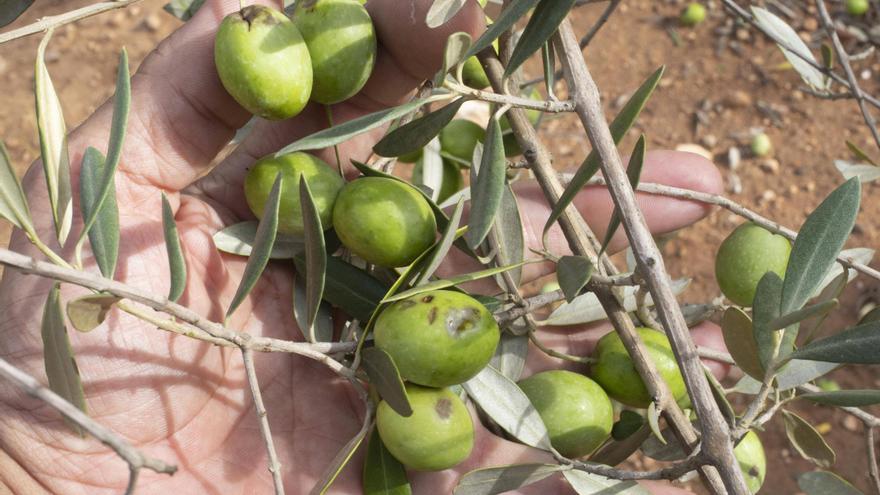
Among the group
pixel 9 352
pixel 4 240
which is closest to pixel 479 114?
pixel 9 352

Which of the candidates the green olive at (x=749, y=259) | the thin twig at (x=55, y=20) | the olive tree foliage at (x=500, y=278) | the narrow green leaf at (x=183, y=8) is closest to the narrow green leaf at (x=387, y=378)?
the olive tree foliage at (x=500, y=278)

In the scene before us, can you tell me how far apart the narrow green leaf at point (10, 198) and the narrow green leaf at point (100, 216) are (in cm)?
8

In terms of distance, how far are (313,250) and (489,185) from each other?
29cm

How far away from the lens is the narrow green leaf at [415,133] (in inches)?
50.4

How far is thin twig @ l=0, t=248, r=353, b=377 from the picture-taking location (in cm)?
88

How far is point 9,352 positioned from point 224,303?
37 cm

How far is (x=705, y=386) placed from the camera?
3.62ft

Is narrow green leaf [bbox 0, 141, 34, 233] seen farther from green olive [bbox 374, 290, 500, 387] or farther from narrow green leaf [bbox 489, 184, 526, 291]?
narrow green leaf [bbox 489, 184, 526, 291]

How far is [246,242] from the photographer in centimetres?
148

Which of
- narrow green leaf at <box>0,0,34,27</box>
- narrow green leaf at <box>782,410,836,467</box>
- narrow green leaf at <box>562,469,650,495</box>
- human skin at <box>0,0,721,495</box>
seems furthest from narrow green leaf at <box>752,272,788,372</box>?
narrow green leaf at <box>0,0,34,27</box>

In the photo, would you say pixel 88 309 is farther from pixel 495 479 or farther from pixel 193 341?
pixel 495 479

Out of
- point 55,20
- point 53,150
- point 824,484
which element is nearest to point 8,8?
point 55,20

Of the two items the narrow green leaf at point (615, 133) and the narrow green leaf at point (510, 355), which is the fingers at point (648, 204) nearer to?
the narrow green leaf at point (510, 355)

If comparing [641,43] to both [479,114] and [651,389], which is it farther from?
[651,389]
